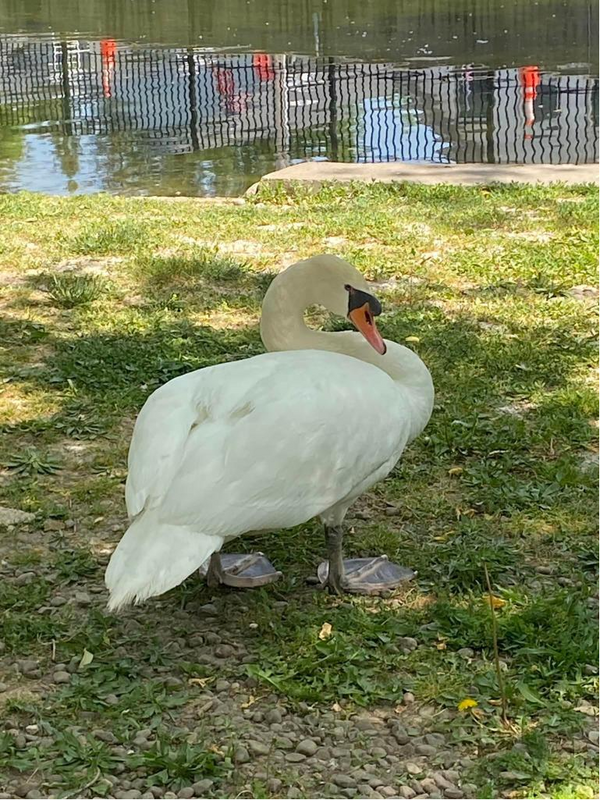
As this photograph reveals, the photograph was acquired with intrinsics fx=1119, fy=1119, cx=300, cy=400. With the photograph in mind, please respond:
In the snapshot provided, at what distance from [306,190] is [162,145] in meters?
3.99

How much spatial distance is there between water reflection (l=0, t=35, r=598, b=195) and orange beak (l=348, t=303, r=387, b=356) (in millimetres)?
6582

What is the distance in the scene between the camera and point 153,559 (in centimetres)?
320

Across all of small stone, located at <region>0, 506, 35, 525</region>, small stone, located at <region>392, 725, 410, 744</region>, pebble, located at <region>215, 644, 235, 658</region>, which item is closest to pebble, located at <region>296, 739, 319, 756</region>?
small stone, located at <region>392, 725, 410, 744</region>

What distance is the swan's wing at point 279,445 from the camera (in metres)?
3.35

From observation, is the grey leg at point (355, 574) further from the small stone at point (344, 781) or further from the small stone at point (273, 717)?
the small stone at point (344, 781)

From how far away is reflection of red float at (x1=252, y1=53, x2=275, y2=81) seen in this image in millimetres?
16750

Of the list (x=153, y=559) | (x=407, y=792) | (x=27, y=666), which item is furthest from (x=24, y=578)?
(x=407, y=792)

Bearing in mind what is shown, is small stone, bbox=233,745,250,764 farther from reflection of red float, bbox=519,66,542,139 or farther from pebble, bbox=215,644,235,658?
reflection of red float, bbox=519,66,542,139

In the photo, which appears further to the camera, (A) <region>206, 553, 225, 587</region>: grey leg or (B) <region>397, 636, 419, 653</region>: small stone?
(A) <region>206, 553, 225, 587</region>: grey leg

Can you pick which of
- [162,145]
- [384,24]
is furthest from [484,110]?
[384,24]

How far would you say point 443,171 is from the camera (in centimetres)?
955

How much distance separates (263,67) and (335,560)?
47.5 feet

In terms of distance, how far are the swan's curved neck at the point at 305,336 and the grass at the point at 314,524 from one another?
0.65 metres

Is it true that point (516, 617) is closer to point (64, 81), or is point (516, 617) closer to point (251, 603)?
point (251, 603)
